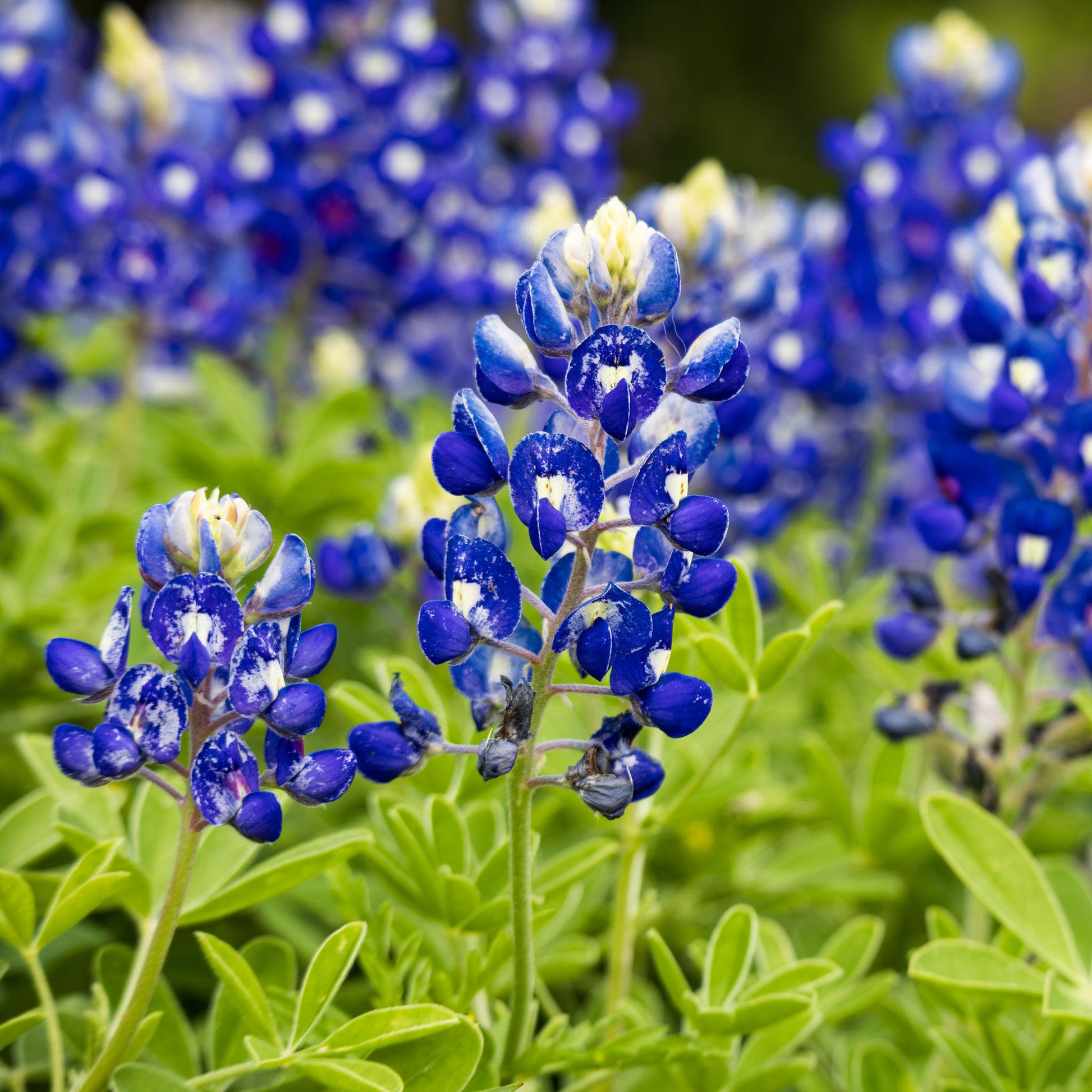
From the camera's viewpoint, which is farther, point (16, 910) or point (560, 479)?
point (16, 910)

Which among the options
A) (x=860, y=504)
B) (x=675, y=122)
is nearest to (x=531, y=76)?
(x=860, y=504)

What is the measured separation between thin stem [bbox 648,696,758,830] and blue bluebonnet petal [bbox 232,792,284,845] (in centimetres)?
48

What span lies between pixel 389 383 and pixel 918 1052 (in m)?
2.02

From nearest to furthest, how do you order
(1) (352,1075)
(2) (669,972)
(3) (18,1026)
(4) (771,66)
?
(1) (352,1075), (3) (18,1026), (2) (669,972), (4) (771,66)

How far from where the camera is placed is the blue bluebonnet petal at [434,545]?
3.66ft

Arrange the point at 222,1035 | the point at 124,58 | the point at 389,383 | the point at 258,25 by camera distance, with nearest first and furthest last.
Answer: the point at 222,1035, the point at 124,58, the point at 258,25, the point at 389,383

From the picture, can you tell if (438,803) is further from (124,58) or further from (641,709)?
(124,58)

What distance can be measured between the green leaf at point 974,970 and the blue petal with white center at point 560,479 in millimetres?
580

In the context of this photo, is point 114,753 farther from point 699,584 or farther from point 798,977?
point 798,977

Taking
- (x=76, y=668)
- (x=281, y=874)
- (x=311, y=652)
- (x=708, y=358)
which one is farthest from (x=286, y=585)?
(x=708, y=358)

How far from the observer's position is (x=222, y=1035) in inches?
48.4

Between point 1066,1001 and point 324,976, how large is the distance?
73 centimetres

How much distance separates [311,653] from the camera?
107 centimetres

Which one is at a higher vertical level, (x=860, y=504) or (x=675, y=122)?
(x=675, y=122)
